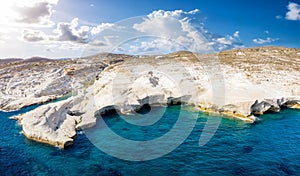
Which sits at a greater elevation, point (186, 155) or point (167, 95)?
point (167, 95)

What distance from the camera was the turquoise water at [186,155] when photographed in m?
19.0

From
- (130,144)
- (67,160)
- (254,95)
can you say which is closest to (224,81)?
(254,95)

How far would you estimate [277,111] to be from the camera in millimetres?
33938

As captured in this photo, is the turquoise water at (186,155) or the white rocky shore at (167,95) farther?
the white rocky shore at (167,95)

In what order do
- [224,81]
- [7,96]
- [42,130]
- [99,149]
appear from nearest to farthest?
1. [99,149]
2. [42,130]
3. [224,81]
4. [7,96]

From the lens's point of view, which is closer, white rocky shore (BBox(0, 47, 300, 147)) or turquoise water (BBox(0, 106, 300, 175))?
turquoise water (BBox(0, 106, 300, 175))

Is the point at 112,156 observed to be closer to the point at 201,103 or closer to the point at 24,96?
the point at 201,103

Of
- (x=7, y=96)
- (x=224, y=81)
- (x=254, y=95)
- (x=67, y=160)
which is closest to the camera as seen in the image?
(x=67, y=160)

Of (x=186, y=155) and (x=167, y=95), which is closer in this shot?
(x=186, y=155)

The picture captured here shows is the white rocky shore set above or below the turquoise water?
above

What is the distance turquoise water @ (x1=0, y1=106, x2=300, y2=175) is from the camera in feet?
62.2

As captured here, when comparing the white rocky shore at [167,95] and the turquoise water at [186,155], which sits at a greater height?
the white rocky shore at [167,95]

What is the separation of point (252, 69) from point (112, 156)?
1527 inches

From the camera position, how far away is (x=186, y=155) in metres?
21.4
